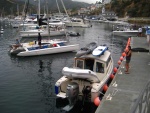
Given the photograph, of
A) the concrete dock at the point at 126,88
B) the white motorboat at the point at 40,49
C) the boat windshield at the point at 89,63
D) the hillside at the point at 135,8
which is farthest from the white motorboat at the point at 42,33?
the hillside at the point at 135,8

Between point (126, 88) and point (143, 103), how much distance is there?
1163 centimetres

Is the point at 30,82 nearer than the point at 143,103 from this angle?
No

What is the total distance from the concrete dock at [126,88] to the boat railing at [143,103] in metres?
4.74

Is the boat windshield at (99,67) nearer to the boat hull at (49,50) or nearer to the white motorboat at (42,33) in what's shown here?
the boat hull at (49,50)

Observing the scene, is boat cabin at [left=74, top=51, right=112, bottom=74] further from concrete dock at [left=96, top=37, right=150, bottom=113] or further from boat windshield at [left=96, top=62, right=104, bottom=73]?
concrete dock at [left=96, top=37, right=150, bottom=113]

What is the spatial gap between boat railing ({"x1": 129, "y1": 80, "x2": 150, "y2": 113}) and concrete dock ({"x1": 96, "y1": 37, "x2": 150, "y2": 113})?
474 centimetres

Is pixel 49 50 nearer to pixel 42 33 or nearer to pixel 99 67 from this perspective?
pixel 99 67

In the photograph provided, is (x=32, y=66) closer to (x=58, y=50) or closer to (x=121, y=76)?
(x=58, y=50)

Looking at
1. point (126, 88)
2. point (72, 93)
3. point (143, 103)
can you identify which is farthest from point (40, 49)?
point (143, 103)

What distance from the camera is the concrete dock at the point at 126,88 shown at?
35.3 feet

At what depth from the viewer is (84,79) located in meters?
14.1

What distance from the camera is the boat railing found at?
2.14m

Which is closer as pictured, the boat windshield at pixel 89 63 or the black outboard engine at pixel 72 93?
the black outboard engine at pixel 72 93

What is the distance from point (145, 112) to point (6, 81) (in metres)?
19.1
